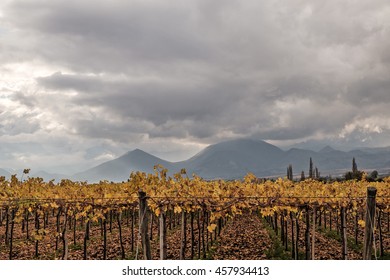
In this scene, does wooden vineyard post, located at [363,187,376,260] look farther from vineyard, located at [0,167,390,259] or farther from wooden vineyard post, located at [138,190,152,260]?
wooden vineyard post, located at [138,190,152,260]

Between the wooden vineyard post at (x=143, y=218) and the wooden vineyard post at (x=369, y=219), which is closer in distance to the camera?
the wooden vineyard post at (x=369, y=219)

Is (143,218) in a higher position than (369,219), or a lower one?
higher

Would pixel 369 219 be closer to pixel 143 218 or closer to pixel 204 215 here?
Answer: pixel 143 218

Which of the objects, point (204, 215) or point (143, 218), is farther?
point (204, 215)

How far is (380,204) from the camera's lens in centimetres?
1870

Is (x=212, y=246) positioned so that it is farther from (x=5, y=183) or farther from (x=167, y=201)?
(x=5, y=183)

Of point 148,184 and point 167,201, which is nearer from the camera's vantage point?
point 167,201

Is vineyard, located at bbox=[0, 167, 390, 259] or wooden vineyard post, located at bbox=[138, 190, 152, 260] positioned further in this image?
vineyard, located at bbox=[0, 167, 390, 259]

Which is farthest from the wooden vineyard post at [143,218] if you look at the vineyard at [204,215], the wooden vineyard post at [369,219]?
the wooden vineyard post at [369,219]

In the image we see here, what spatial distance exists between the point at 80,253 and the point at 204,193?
8.38 meters

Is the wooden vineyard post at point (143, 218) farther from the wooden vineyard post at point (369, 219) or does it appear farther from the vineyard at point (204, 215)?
the wooden vineyard post at point (369, 219)

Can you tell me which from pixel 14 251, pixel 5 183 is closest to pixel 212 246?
pixel 14 251

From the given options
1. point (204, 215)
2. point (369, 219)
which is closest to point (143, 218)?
point (204, 215)

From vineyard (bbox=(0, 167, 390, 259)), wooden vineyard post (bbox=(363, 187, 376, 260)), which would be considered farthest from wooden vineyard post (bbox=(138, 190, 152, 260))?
wooden vineyard post (bbox=(363, 187, 376, 260))
